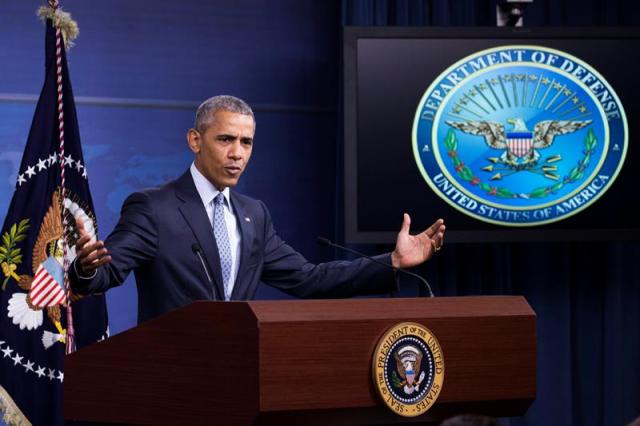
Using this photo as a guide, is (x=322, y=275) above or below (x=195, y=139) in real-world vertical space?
below

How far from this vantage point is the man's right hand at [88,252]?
110 inches

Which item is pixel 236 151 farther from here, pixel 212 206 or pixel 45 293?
pixel 45 293

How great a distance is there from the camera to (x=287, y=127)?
5.68m

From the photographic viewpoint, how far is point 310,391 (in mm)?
2596

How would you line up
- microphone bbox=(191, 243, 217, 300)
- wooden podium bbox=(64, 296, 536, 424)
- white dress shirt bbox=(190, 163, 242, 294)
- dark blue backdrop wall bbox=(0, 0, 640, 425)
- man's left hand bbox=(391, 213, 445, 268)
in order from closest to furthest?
wooden podium bbox=(64, 296, 536, 424)
microphone bbox=(191, 243, 217, 300)
man's left hand bbox=(391, 213, 445, 268)
white dress shirt bbox=(190, 163, 242, 294)
dark blue backdrop wall bbox=(0, 0, 640, 425)

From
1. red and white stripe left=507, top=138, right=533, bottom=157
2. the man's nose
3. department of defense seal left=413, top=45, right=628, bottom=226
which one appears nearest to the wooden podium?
the man's nose

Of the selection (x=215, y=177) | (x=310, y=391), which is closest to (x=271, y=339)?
(x=310, y=391)

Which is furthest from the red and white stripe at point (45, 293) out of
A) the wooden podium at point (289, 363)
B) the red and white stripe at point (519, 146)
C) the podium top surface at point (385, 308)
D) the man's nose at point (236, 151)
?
the red and white stripe at point (519, 146)

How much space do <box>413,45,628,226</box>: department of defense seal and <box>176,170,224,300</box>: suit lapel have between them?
82.2 inches

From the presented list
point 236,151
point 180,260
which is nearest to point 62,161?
point 236,151

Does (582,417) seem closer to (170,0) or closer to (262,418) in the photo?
(170,0)

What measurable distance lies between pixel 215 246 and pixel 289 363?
87cm

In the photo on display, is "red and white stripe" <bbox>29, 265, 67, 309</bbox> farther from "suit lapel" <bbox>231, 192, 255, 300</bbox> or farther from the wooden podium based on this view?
the wooden podium

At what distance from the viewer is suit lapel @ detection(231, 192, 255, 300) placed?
3421 millimetres
